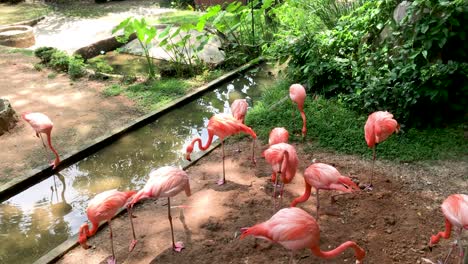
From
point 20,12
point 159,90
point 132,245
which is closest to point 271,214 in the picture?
point 132,245

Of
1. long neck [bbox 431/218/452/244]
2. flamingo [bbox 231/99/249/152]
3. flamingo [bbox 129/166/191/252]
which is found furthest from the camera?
flamingo [bbox 231/99/249/152]

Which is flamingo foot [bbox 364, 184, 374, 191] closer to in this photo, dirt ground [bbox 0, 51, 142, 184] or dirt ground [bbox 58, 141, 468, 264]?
dirt ground [bbox 58, 141, 468, 264]

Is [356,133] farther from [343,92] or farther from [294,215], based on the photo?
[294,215]

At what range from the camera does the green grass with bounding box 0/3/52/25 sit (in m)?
11.3

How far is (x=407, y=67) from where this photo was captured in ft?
15.3

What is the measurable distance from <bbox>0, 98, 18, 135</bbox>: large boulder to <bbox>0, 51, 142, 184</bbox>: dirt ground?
0.21 feet

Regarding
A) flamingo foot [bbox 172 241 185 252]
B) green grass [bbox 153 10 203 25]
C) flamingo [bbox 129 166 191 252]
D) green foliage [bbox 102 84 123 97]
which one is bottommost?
flamingo foot [bbox 172 241 185 252]

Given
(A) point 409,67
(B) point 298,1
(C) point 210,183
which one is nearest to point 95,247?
(C) point 210,183

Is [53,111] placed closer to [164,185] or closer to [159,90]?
[159,90]

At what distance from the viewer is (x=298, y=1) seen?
724cm

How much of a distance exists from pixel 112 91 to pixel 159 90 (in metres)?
0.68

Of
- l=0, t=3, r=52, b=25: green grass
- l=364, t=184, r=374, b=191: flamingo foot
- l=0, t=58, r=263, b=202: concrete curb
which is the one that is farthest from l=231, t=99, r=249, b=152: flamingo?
l=0, t=3, r=52, b=25: green grass

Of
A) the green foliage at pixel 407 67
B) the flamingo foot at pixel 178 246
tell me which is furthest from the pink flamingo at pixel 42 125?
the green foliage at pixel 407 67

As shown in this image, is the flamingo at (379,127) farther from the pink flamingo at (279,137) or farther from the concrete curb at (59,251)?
the concrete curb at (59,251)
